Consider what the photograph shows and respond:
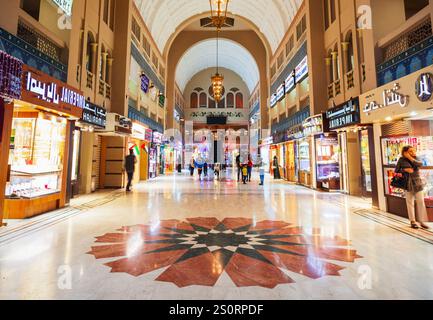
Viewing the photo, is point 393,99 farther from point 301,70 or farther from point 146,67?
point 146,67

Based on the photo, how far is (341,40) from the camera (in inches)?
319

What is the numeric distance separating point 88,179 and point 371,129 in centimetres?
929

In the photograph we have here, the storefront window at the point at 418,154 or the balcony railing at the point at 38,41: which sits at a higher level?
the balcony railing at the point at 38,41

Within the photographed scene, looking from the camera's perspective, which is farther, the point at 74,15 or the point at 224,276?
the point at 74,15

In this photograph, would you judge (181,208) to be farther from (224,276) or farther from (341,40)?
(341,40)

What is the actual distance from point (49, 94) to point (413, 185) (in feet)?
24.2

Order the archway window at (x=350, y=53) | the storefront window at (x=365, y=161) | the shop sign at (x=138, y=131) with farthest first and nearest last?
the shop sign at (x=138, y=131), the archway window at (x=350, y=53), the storefront window at (x=365, y=161)

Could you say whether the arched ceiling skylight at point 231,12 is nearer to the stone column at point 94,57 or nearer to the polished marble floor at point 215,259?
the stone column at point 94,57

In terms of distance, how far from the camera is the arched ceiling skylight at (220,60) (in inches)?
873

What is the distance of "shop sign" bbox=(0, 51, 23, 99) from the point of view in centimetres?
348

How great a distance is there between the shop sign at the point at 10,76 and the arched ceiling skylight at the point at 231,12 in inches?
388

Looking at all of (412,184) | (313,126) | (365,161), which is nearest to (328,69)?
(313,126)

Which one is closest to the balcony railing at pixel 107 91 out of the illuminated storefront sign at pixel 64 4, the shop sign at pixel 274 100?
the illuminated storefront sign at pixel 64 4

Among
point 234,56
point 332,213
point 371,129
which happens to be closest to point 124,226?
point 332,213
